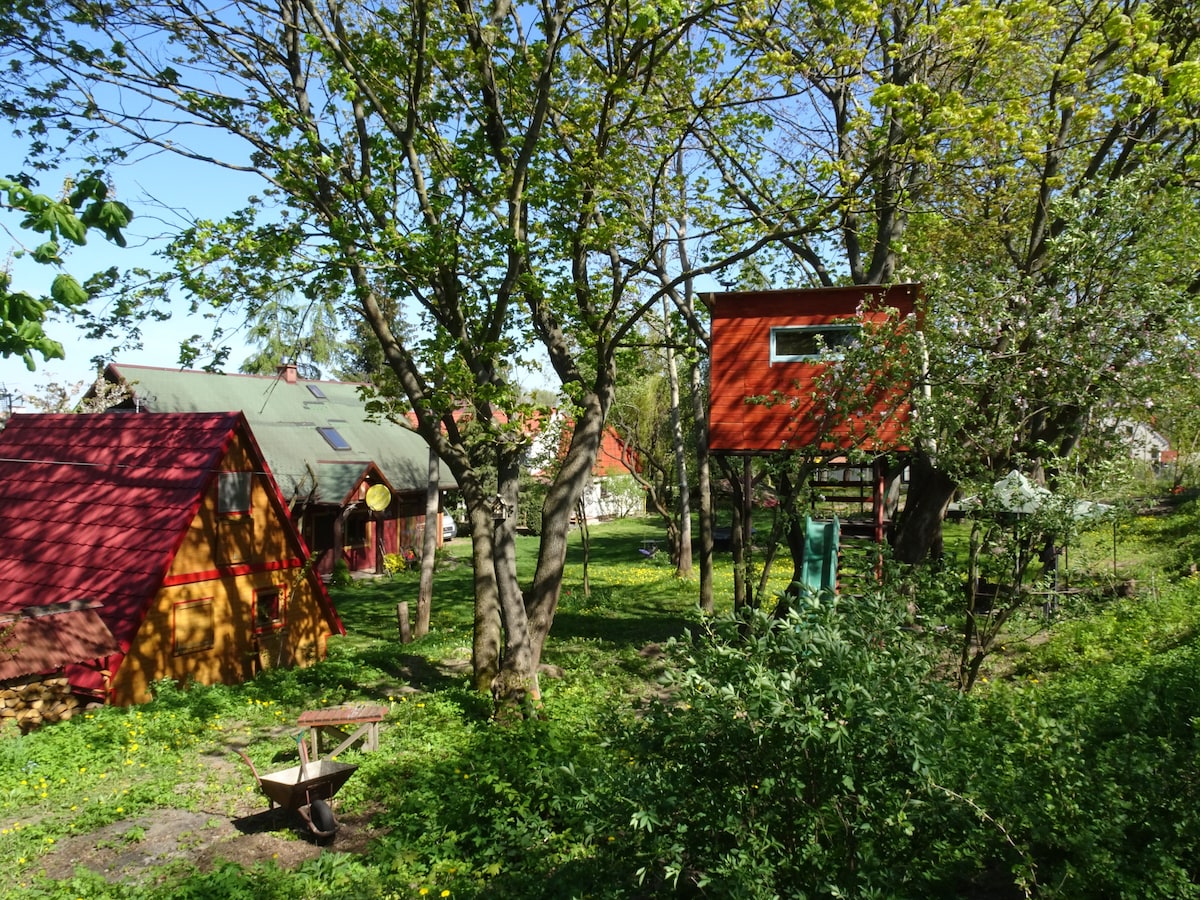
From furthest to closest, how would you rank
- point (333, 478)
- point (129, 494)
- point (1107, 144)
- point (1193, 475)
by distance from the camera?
point (1193, 475) < point (333, 478) < point (129, 494) < point (1107, 144)

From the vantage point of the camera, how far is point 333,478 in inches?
1152

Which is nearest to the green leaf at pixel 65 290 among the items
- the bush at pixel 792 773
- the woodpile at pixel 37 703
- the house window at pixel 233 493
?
the bush at pixel 792 773

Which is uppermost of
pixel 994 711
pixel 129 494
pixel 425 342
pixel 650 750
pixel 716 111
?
pixel 716 111

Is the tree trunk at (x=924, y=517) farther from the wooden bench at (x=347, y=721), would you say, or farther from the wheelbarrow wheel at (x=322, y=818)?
the wheelbarrow wheel at (x=322, y=818)

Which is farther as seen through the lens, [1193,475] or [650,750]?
[1193,475]

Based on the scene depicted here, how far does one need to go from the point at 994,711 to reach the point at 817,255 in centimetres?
1092

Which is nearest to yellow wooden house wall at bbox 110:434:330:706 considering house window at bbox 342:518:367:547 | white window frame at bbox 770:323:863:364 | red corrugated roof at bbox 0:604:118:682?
red corrugated roof at bbox 0:604:118:682

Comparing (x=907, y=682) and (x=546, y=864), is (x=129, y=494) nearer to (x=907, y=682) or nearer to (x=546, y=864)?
(x=546, y=864)

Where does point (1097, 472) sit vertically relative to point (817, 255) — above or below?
below

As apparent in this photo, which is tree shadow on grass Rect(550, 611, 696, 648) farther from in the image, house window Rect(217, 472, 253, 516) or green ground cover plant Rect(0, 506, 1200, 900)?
house window Rect(217, 472, 253, 516)

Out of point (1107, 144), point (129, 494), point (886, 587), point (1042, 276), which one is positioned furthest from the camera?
point (129, 494)

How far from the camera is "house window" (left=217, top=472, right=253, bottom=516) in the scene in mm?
15602

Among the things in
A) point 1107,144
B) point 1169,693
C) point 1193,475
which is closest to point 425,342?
point 1169,693

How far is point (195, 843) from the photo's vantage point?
8547mm
